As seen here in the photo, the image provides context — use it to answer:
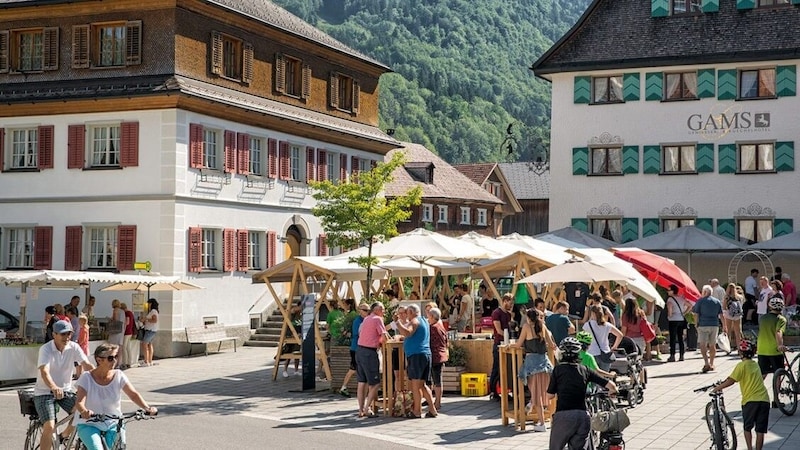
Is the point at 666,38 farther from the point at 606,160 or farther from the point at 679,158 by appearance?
the point at 606,160

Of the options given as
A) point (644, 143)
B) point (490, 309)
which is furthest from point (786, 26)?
point (490, 309)

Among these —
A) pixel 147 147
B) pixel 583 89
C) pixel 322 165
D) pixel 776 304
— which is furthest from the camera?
pixel 583 89

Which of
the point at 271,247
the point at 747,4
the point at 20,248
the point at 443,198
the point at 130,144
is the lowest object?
the point at 20,248

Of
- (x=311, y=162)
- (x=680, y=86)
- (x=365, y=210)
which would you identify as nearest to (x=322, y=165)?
(x=311, y=162)

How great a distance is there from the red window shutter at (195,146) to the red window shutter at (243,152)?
2174mm

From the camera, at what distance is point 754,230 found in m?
38.2

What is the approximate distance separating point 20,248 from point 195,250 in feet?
17.8

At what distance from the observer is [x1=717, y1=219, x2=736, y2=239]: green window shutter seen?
126 feet

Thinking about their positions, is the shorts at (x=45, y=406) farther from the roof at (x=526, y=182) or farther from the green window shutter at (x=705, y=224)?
the roof at (x=526, y=182)

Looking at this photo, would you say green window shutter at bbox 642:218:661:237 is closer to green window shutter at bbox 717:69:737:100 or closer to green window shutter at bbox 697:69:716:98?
green window shutter at bbox 697:69:716:98

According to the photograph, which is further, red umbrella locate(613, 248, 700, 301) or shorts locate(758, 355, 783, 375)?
red umbrella locate(613, 248, 700, 301)

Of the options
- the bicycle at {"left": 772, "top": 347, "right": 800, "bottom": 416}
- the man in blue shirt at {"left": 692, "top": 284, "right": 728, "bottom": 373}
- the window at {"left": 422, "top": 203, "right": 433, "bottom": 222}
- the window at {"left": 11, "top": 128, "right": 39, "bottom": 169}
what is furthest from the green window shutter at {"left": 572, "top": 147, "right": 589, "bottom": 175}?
the window at {"left": 422, "top": 203, "right": 433, "bottom": 222}

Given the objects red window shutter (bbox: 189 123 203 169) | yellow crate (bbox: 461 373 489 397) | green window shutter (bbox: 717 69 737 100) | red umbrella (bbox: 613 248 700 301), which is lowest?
yellow crate (bbox: 461 373 489 397)

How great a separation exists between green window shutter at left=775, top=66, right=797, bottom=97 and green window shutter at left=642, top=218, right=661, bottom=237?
600 centimetres
